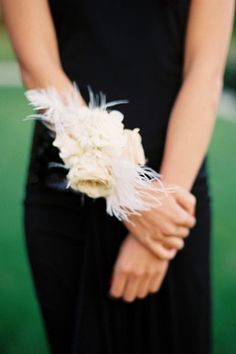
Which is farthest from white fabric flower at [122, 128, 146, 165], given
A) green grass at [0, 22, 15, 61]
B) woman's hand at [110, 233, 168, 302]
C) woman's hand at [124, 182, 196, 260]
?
green grass at [0, 22, 15, 61]

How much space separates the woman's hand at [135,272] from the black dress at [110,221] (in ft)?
0.26

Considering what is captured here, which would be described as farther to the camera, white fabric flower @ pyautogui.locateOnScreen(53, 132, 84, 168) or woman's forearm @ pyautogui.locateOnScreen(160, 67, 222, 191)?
woman's forearm @ pyautogui.locateOnScreen(160, 67, 222, 191)

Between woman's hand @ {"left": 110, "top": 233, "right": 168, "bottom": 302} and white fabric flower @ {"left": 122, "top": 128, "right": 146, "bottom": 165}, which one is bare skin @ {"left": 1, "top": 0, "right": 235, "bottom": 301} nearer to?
woman's hand @ {"left": 110, "top": 233, "right": 168, "bottom": 302}

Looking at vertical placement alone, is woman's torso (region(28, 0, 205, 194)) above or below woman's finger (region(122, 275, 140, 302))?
above

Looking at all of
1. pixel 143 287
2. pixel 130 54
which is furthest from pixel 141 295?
pixel 130 54

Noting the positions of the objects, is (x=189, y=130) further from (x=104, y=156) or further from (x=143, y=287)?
(x=143, y=287)

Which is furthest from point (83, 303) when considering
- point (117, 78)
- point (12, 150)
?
point (12, 150)

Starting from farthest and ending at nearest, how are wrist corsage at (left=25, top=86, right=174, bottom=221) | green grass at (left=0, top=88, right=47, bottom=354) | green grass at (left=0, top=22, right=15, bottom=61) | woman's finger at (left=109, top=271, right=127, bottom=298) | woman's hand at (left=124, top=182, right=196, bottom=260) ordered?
green grass at (left=0, top=22, right=15, bottom=61)
green grass at (left=0, top=88, right=47, bottom=354)
woman's finger at (left=109, top=271, right=127, bottom=298)
woman's hand at (left=124, top=182, right=196, bottom=260)
wrist corsage at (left=25, top=86, right=174, bottom=221)

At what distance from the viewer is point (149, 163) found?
1.40m

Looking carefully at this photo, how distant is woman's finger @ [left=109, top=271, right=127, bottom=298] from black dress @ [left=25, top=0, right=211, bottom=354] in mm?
74

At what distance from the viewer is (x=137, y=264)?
4.46 ft

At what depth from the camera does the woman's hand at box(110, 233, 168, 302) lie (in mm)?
1354

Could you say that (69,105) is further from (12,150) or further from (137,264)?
(12,150)

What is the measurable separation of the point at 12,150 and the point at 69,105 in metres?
4.22
